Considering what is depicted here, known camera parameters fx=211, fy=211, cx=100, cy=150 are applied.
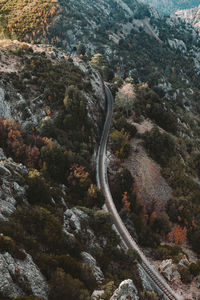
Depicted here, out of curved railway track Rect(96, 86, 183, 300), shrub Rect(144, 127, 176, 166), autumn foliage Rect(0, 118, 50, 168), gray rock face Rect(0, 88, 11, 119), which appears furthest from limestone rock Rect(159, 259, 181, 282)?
gray rock face Rect(0, 88, 11, 119)

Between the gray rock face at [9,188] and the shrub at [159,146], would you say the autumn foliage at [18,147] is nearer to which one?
the gray rock face at [9,188]

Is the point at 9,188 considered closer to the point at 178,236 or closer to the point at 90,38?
the point at 178,236

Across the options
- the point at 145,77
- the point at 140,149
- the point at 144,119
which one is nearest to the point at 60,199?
the point at 140,149

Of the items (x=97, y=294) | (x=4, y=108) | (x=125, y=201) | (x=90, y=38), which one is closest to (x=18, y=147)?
(x=4, y=108)

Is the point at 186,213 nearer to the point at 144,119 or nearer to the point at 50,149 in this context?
the point at 50,149

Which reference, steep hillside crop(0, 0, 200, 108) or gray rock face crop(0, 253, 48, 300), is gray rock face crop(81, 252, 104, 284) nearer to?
gray rock face crop(0, 253, 48, 300)

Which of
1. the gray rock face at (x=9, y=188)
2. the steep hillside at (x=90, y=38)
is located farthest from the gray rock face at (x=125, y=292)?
the steep hillside at (x=90, y=38)
